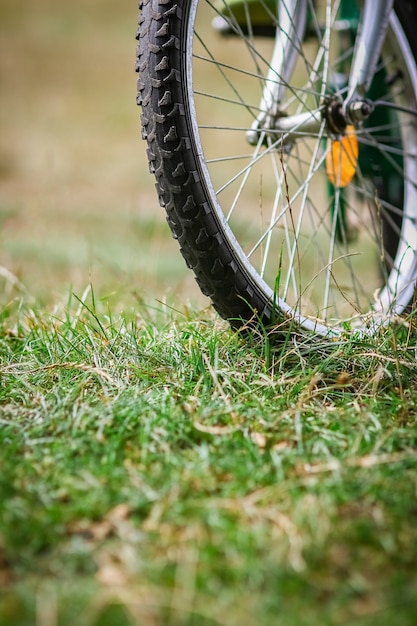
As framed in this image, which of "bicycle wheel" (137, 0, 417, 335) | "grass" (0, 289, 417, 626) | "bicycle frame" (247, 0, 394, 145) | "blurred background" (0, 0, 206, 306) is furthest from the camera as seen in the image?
"blurred background" (0, 0, 206, 306)

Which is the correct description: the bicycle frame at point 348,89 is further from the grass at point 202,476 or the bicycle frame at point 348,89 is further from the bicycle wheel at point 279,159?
the grass at point 202,476

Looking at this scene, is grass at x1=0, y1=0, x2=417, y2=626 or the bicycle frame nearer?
grass at x1=0, y1=0, x2=417, y2=626

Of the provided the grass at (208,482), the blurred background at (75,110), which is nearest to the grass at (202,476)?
the grass at (208,482)

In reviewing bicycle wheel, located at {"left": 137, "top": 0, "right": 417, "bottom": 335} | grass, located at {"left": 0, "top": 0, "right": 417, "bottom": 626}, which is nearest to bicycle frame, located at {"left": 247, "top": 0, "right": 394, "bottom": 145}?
bicycle wheel, located at {"left": 137, "top": 0, "right": 417, "bottom": 335}

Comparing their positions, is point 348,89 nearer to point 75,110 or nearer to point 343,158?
point 343,158

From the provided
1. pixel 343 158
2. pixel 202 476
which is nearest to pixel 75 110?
pixel 343 158

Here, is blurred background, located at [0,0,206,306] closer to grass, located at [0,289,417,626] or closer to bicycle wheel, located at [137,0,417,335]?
bicycle wheel, located at [137,0,417,335]

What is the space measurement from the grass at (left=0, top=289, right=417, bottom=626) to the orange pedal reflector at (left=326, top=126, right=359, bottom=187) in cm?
43

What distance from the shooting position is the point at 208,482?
2.92 feet

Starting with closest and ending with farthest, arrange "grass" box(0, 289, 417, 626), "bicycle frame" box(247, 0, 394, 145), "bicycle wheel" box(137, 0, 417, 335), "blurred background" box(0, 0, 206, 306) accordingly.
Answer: "grass" box(0, 289, 417, 626)
"bicycle wheel" box(137, 0, 417, 335)
"bicycle frame" box(247, 0, 394, 145)
"blurred background" box(0, 0, 206, 306)

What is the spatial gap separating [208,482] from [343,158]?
0.95 metres

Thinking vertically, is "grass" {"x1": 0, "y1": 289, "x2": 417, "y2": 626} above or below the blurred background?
below

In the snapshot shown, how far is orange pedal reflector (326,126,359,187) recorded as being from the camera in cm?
154

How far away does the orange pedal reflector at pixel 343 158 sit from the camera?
154cm
